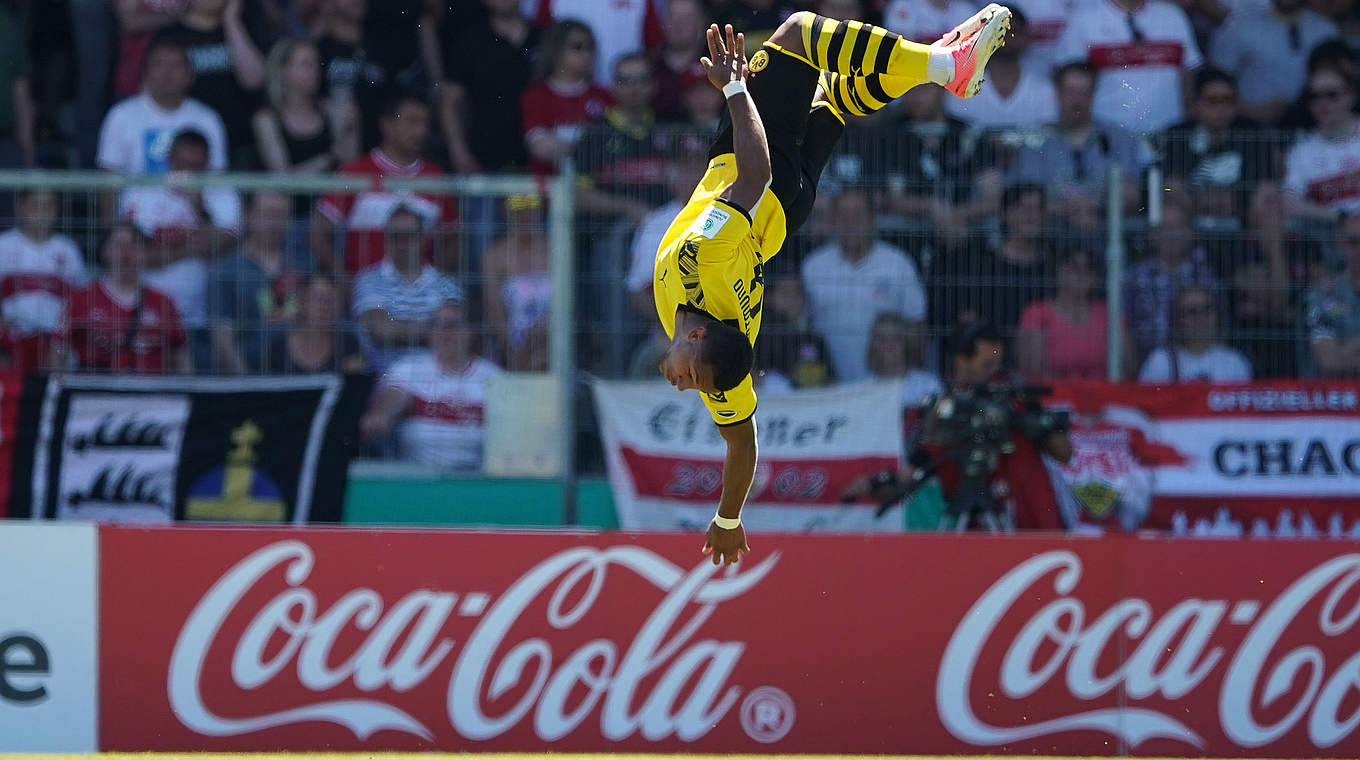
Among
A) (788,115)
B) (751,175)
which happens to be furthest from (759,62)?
(751,175)

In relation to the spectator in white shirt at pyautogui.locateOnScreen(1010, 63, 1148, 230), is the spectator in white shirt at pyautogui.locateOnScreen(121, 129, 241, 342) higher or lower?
lower

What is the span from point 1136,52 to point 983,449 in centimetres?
310

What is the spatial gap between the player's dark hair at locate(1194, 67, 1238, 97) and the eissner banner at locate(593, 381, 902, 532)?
3186 millimetres

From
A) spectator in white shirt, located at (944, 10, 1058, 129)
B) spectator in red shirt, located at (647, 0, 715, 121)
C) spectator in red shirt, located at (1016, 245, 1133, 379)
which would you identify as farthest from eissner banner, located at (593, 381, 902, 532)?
spectator in red shirt, located at (647, 0, 715, 121)

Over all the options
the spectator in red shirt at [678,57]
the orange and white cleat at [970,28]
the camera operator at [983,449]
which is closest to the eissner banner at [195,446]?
the spectator in red shirt at [678,57]

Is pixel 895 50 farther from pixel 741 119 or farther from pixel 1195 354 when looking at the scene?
pixel 1195 354

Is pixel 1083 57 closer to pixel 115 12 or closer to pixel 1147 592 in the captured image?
pixel 1147 592

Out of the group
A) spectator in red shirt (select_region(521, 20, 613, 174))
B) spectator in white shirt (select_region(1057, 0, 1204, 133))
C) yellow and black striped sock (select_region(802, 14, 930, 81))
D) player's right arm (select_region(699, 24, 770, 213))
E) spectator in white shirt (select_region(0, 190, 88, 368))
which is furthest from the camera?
spectator in red shirt (select_region(521, 20, 613, 174))

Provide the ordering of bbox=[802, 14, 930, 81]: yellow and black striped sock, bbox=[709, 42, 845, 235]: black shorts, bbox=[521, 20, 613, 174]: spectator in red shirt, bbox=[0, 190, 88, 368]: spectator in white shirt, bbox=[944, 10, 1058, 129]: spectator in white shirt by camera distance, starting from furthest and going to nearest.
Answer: bbox=[521, 20, 613, 174]: spectator in red shirt < bbox=[944, 10, 1058, 129]: spectator in white shirt < bbox=[0, 190, 88, 368]: spectator in white shirt < bbox=[709, 42, 845, 235]: black shorts < bbox=[802, 14, 930, 81]: yellow and black striped sock

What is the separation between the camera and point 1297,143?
1087 centimetres

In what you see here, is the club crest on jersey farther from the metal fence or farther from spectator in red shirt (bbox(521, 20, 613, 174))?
spectator in red shirt (bbox(521, 20, 613, 174))

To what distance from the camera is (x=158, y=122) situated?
11945 millimetres

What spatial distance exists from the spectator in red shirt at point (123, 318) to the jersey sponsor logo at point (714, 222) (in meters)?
4.54

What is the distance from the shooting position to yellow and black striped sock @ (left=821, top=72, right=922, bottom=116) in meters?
8.10
